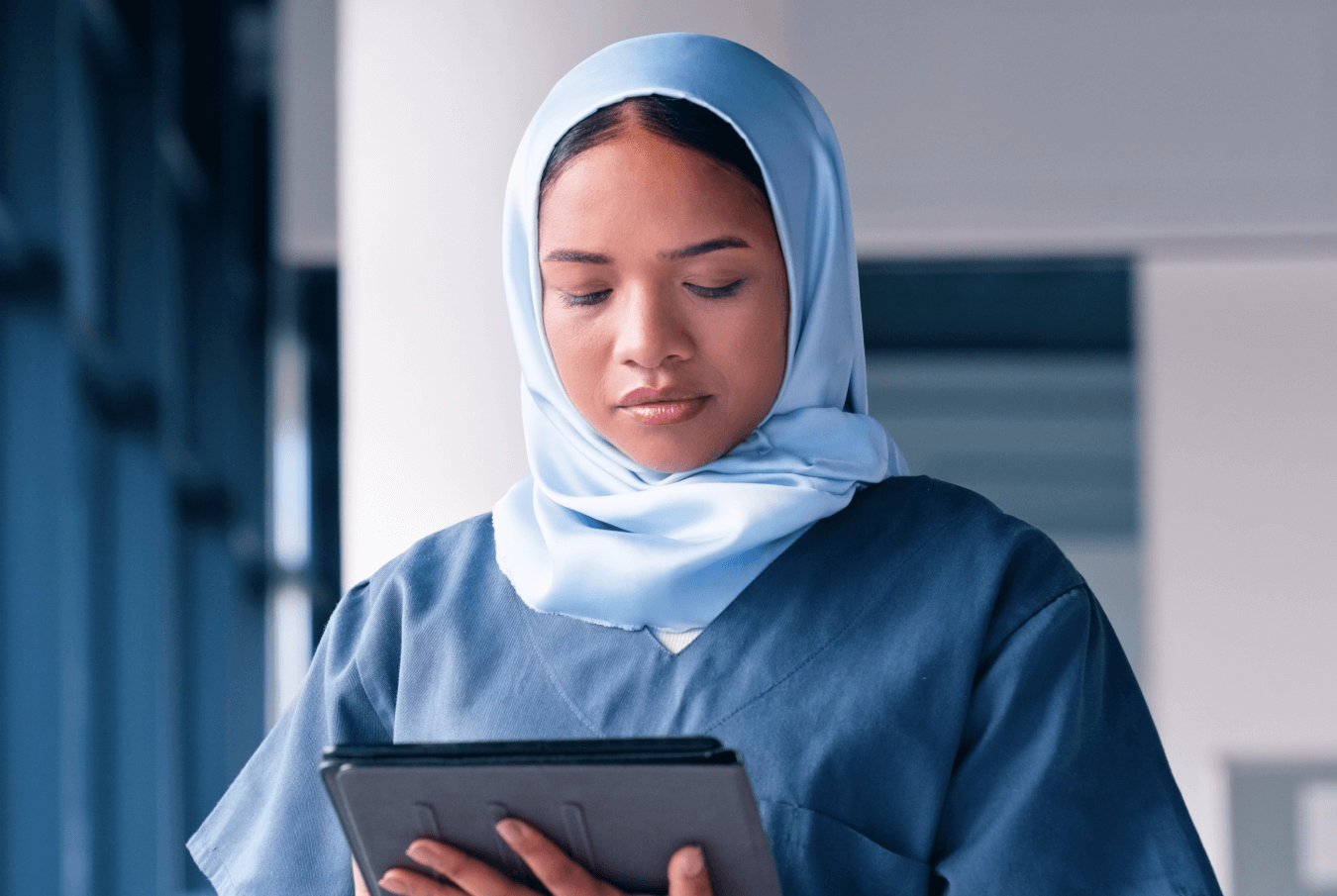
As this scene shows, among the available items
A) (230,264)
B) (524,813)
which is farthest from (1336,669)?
(230,264)

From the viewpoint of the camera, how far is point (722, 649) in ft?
3.23

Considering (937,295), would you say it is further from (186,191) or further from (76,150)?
(186,191)

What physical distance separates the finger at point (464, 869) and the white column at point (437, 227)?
97 centimetres

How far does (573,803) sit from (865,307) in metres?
3.80

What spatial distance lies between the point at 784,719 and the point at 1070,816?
20 cm

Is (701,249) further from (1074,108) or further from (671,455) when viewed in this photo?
(1074,108)

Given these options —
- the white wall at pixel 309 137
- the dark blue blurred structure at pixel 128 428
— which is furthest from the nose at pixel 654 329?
the dark blue blurred structure at pixel 128 428

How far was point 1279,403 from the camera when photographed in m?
3.95

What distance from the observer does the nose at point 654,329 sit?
956 millimetres

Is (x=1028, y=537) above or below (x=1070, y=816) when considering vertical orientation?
above

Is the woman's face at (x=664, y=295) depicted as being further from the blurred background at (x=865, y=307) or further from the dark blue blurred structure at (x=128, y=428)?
the dark blue blurred structure at (x=128, y=428)

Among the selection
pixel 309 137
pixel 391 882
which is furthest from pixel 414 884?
pixel 309 137

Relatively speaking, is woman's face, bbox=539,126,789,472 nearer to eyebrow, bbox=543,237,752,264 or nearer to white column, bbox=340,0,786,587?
eyebrow, bbox=543,237,752,264

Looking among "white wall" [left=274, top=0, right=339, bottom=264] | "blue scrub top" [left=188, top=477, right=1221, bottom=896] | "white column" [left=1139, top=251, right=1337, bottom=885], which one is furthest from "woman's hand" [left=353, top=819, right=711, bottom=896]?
"white column" [left=1139, top=251, right=1337, bottom=885]
